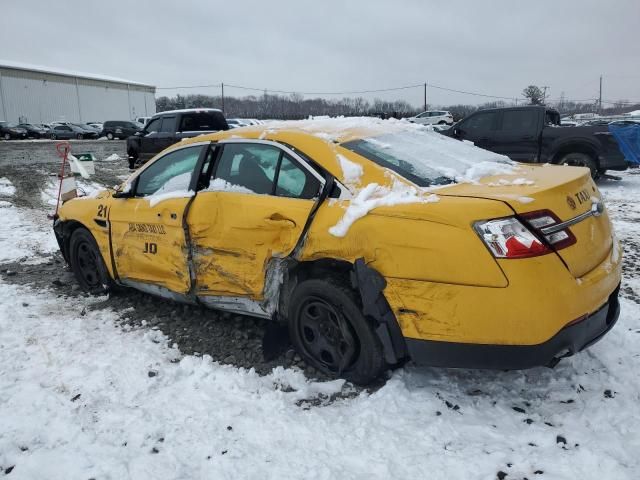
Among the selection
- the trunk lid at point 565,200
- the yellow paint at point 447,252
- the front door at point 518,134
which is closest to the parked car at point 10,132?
the front door at point 518,134

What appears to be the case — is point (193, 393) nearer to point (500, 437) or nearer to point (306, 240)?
point (306, 240)

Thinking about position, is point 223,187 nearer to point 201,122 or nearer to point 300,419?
point 300,419

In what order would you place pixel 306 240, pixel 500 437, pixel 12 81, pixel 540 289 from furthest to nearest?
pixel 12 81
pixel 306 240
pixel 500 437
pixel 540 289

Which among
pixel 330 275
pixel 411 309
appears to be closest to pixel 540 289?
pixel 411 309

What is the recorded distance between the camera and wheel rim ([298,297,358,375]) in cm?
300

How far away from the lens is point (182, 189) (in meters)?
3.89

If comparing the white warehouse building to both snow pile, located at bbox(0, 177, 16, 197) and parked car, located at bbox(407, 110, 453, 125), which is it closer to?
parked car, located at bbox(407, 110, 453, 125)

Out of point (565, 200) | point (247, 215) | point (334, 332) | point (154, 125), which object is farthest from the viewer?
point (154, 125)

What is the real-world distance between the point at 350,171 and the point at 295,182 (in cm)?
40

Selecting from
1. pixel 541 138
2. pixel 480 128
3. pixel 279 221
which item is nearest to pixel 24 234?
pixel 279 221

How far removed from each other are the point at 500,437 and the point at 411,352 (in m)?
0.60

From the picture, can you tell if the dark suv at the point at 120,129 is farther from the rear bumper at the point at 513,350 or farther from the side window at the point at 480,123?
the rear bumper at the point at 513,350

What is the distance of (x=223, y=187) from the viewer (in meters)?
3.64

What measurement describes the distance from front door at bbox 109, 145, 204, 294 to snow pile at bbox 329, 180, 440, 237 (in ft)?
4.76
